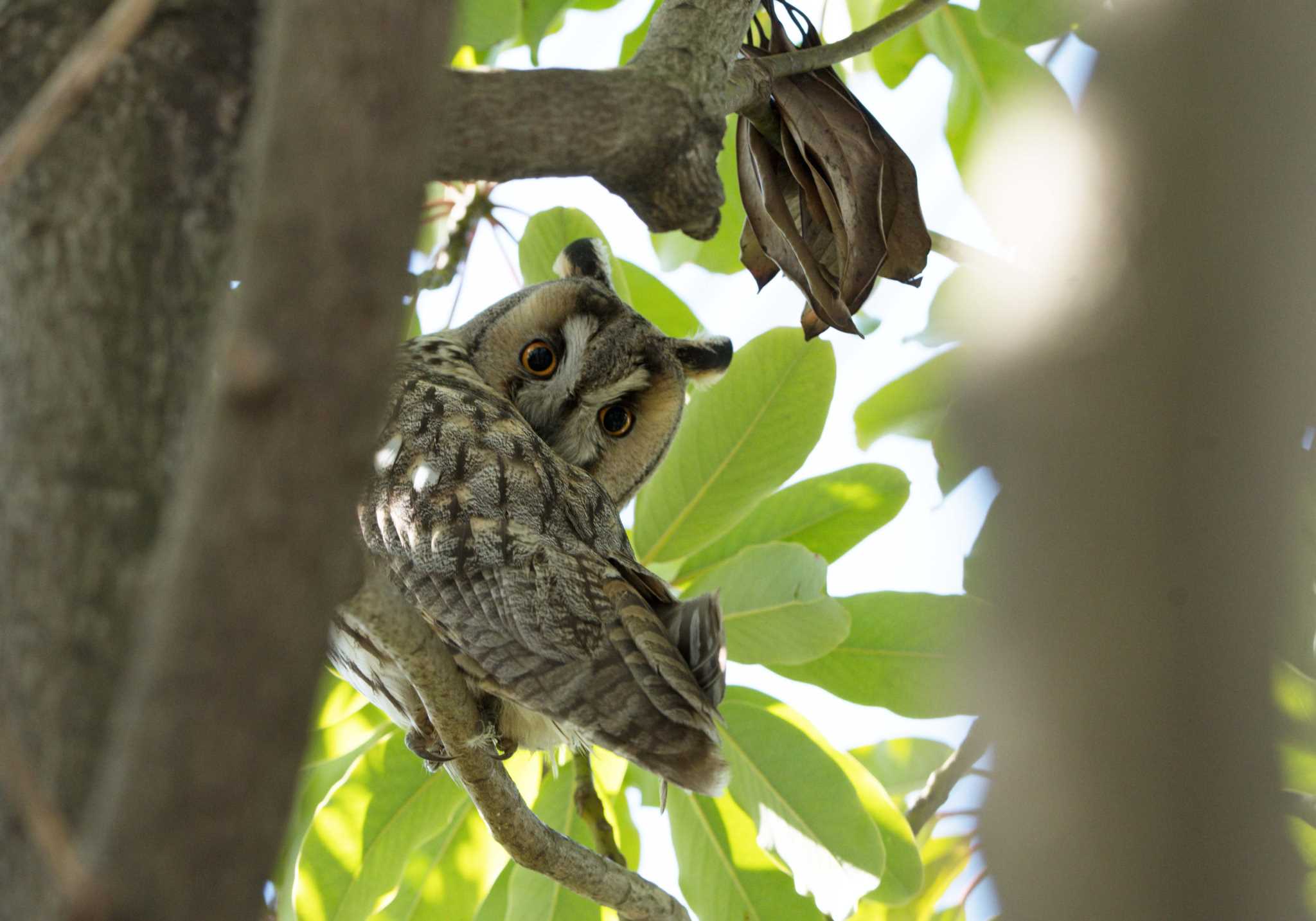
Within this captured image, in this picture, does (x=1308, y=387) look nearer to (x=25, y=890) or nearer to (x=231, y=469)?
(x=231, y=469)

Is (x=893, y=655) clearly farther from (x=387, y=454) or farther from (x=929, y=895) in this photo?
(x=387, y=454)

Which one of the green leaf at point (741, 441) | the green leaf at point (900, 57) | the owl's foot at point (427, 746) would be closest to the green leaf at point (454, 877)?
the owl's foot at point (427, 746)

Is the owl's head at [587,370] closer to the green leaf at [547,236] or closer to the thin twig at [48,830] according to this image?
the green leaf at [547,236]

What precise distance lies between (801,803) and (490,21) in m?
1.77

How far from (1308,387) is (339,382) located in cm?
44

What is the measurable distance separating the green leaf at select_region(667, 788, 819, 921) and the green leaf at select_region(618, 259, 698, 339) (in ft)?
4.04

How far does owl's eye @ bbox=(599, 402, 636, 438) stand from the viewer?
285cm

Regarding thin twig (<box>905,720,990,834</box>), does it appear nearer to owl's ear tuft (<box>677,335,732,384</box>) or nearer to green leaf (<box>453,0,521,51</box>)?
owl's ear tuft (<box>677,335,732,384</box>)

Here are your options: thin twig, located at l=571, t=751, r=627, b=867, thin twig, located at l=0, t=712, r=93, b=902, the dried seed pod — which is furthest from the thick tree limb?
thin twig, located at l=571, t=751, r=627, b=867

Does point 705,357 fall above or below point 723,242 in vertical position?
below

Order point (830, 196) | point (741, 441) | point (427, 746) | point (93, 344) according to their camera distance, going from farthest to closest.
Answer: point (741, 441), point (427, 746), point (830, 196), point (93, 344)

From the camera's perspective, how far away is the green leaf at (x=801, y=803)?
2393mm

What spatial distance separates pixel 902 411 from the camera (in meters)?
3.27

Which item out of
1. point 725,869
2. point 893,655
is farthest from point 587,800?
point 893,655
